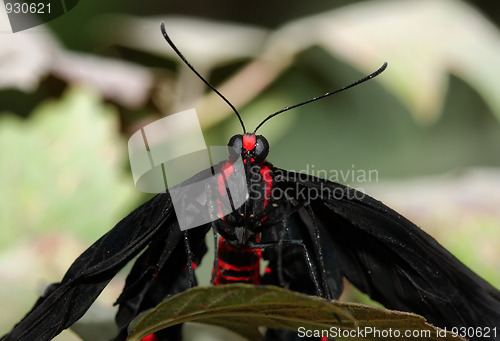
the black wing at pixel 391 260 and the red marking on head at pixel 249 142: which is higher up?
the red marking on head at pixel 249 142

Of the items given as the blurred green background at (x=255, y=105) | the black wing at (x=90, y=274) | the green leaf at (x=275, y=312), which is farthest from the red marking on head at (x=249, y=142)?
the blurred green background at (x=255, y=105)

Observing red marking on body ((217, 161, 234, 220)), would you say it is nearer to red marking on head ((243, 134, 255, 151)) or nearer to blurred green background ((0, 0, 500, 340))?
red marking on head ((243, 134, 255, 151))

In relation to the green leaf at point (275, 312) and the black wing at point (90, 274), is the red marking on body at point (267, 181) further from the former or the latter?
the green leaf at point (275, 312)

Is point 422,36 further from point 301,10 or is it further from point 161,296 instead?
point 161,296

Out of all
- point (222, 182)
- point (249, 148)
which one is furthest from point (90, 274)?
point (249, 148)

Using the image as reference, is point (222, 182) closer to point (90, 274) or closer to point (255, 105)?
point (90, 274)

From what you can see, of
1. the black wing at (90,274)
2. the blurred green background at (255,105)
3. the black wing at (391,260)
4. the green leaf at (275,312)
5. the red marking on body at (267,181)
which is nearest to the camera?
the green leaf at (275,312)

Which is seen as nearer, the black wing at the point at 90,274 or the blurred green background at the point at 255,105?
the black wing at the point at 90,274

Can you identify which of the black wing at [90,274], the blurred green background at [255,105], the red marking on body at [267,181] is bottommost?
the black wing at [90,274]
